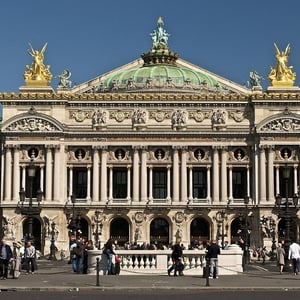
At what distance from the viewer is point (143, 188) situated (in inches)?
3802

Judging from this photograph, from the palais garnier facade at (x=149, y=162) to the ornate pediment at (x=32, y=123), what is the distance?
0.38ft

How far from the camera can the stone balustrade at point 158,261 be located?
50.2 meters

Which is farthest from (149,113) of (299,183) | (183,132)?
(299,183)

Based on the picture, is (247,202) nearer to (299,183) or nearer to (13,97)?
(299,183)

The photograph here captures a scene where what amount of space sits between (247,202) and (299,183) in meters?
6.62

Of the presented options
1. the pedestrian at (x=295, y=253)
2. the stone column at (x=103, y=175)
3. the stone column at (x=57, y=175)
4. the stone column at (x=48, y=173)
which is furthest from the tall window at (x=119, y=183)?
the pedestrian at (x=295, y=253)

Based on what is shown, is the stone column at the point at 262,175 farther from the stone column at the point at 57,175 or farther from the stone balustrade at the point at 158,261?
the stone balustrade at the point at 158,261

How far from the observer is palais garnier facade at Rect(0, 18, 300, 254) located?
314 ft

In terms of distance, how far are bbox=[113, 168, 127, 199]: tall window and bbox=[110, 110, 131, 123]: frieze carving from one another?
594 cm

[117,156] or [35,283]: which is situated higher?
[117,156]

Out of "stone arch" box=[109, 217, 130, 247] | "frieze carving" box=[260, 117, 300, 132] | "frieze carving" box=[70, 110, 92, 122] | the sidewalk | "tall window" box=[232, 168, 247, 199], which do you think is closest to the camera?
the sidewalk

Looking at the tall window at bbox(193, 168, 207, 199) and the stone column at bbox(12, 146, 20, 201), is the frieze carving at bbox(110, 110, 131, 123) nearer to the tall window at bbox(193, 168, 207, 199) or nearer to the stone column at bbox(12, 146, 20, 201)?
the tall window at bbox(193, 168, 207, 199)

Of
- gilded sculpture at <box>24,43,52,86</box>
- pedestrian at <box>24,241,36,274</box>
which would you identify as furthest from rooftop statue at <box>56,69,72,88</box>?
pedestrian at <box>24,241,36,274</box>

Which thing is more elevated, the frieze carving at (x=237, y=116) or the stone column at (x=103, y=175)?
the frieze carving at (x=237, y=116)
